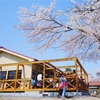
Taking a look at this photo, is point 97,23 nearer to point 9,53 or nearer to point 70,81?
point 70,81

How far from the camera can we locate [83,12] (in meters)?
10.4

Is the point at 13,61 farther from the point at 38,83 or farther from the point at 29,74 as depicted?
the point at 38,83

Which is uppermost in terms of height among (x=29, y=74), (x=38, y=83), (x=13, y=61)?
(x=13, y=61)

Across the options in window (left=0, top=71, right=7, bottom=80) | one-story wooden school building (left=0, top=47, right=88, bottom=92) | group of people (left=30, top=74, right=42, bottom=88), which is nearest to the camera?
one-story wooden school building (left=0, top=47, right=88, bottom=92)

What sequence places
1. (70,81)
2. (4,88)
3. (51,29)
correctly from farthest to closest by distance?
(4,88)
(70,81)
(51,29)

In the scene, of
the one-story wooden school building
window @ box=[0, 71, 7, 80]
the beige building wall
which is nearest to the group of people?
the one-story wooden school building

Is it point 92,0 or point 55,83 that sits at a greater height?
point 92,0

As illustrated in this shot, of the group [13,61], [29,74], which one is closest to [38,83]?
[29,74]

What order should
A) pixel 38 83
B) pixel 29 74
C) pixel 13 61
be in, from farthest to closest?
pixel 13 61 → pixel 29 74 → pixel 38 83

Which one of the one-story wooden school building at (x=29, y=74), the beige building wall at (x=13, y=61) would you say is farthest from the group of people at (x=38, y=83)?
the beige building wall at (x=13, y=61)

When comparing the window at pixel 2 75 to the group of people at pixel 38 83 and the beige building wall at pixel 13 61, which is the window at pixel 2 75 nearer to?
the beige building wall at pixel 13 61

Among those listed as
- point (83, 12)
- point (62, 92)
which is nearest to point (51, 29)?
point (83, 12)

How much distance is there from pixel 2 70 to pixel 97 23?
10831 mm

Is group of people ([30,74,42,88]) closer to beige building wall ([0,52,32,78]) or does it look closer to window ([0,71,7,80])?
beige building wall ([0,52,32,78])
